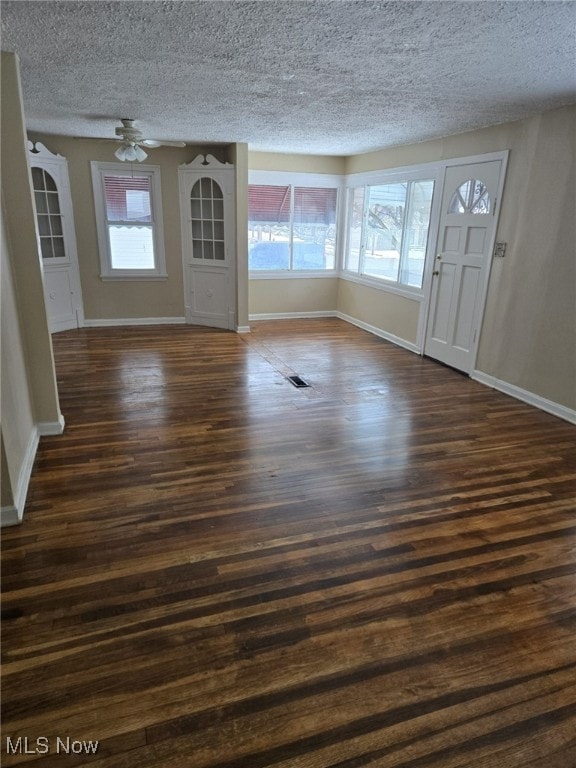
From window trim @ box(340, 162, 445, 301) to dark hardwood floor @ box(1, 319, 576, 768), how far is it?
7.78ft

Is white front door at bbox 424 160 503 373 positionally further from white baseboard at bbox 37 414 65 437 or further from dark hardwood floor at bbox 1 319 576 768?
white baseboard at bbox 37 414 65 437

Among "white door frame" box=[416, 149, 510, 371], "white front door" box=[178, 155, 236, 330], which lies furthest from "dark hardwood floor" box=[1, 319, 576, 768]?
"white front door" box=[178, 155, 236, 330]

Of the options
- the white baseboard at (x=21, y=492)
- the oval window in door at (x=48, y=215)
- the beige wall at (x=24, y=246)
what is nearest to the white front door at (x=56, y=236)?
the oval window in door at (x=48, y=215)

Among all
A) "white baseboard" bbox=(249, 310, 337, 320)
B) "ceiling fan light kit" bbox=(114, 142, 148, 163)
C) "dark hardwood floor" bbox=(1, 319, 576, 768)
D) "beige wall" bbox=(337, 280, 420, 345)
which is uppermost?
"ceiling fan light kit" bbox=(114, 142, 148, 163)

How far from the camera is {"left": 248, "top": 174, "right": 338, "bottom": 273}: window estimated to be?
711cm

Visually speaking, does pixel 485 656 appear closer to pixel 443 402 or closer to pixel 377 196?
pixel 443 402

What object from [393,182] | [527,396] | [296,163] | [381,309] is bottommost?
[527,396]

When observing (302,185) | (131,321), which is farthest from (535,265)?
(131,321)

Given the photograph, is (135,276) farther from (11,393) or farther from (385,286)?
(11,393)

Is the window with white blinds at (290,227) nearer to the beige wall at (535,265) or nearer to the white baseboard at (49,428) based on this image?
the beige wall at (535,265)

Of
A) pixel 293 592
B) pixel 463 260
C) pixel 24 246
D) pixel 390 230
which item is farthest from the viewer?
pixel 390 230

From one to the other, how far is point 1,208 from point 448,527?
10.5ft

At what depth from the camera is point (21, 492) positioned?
2652mm

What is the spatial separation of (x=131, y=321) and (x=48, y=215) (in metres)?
1.75
